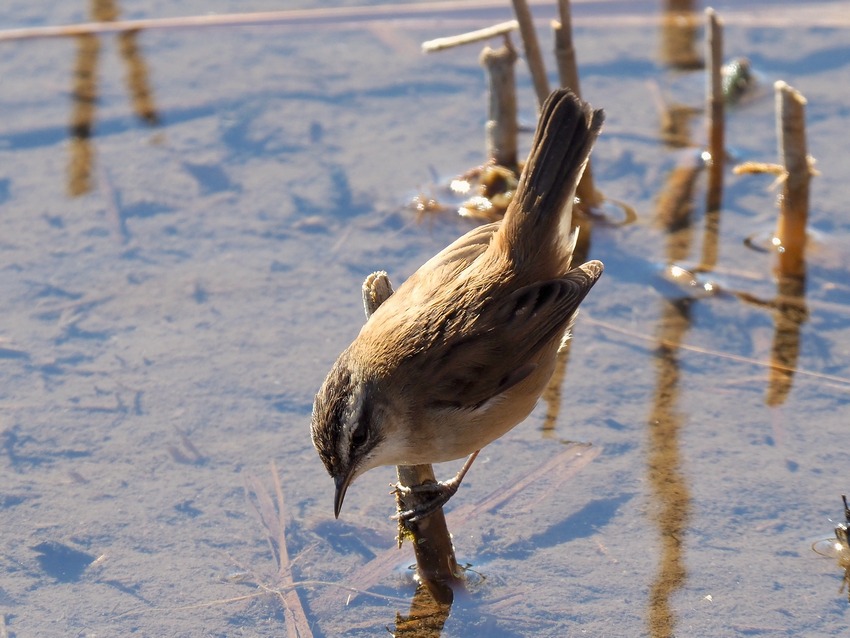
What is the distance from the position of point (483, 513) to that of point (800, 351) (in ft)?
8.50

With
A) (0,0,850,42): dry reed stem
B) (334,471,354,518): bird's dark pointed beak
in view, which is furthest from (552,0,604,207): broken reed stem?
(334,471,354,518): bird's dark pointed beak

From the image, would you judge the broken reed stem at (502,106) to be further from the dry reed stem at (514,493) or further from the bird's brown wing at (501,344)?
the bird's brown wing at (501,344)

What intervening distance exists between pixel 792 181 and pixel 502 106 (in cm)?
221

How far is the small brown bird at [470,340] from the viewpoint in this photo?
583cm

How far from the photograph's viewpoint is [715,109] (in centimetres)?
966

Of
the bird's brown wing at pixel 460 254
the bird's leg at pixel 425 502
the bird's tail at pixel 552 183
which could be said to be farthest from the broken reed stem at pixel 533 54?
the bird's leg at pixel 425 502

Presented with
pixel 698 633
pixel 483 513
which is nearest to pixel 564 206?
pixel 483 513

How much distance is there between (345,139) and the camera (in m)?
10.3

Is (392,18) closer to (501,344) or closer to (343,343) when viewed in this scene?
(343,343)

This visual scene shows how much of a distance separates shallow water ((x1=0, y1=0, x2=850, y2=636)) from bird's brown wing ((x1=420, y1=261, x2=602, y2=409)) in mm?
1099

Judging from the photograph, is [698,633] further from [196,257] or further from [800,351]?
[196,257]

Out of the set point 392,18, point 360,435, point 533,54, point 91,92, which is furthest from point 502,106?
point 360,435

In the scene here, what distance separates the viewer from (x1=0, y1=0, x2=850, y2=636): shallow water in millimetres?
6445

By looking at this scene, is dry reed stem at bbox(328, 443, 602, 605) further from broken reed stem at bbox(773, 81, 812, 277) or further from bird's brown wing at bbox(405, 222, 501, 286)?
broken reed stem at bbox(773, 81, 812, 277)
